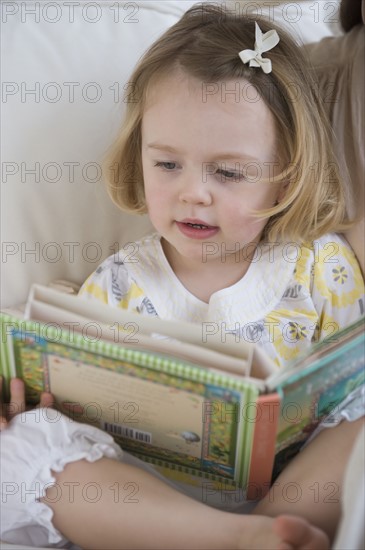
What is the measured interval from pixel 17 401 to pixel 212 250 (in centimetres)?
34

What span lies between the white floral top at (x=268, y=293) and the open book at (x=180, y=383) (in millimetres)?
187

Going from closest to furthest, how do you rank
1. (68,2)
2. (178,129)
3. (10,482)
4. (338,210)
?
(10,482), (178,129), (338,210), (68,2)

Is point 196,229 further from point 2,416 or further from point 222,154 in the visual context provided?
point 2,416

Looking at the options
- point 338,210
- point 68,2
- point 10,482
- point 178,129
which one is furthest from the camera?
point 68,2

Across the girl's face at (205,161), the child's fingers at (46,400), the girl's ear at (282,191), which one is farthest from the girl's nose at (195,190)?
the child's fingers at (46,400)

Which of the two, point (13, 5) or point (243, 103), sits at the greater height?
point (13, 5)

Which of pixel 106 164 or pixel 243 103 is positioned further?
pixel 106 164

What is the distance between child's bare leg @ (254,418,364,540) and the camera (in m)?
0.79

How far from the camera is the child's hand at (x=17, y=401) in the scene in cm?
85

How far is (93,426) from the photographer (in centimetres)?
85

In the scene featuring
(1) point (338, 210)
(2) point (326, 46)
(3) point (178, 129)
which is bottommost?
(1) point (338, 210)

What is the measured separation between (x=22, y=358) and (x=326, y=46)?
0.66 meters

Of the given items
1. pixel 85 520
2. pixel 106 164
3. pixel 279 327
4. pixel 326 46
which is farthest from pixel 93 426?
pixel 326 46

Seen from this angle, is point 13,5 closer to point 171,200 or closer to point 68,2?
point 68,2
